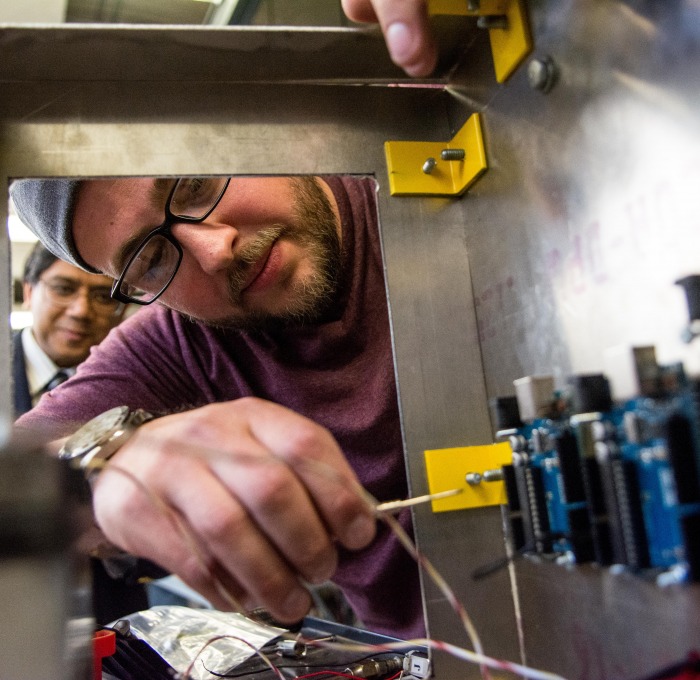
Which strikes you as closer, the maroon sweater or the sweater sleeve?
the maroon sweater

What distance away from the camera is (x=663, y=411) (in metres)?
0.46

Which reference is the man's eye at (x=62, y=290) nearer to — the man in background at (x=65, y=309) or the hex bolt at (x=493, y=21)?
the man in background at (x=65, y=309)

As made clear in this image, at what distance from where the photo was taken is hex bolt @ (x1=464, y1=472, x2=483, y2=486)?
0.73 meters

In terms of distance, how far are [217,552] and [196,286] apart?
2.10ft

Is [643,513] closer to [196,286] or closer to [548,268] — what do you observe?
[548,268]

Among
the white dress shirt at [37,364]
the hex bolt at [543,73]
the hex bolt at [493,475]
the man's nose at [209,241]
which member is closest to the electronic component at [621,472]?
the hex bolt at [493,475]

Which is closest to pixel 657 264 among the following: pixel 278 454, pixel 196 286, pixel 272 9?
pixel 278 454

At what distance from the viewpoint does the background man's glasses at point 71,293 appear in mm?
1969

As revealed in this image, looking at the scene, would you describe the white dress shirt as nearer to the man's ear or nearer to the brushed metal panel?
the man's ear

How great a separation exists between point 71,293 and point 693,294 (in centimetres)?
185

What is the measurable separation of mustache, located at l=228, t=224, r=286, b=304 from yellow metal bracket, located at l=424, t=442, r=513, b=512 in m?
0.50

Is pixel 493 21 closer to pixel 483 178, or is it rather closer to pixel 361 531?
pixel 483 178

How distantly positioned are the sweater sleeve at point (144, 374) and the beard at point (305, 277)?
10 cm

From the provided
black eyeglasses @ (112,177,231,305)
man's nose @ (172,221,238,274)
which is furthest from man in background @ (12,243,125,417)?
man's nose @ (172,221,238,274)
